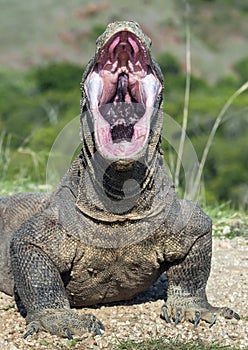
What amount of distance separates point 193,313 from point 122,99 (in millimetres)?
1366

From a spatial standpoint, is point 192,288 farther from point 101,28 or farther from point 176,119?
point 101,28

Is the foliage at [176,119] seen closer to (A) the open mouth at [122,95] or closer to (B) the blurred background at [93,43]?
(B) the blurred background at [93,43]

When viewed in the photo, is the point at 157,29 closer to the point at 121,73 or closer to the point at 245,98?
the point at 245,98

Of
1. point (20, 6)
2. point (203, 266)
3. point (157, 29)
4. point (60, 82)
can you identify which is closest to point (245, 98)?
point (60, 82)

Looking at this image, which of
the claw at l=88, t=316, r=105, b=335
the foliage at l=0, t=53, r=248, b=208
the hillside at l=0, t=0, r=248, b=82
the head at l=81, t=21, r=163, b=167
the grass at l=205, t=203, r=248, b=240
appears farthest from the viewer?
the hillside at l=0, t=0, r=248, b=82

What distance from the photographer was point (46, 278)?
14.7ft

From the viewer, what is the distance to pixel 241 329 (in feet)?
15.3

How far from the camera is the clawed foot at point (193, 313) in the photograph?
15.5 feet

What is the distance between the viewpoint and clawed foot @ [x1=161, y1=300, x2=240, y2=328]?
472 centimetres

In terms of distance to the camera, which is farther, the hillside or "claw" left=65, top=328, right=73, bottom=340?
the hillside

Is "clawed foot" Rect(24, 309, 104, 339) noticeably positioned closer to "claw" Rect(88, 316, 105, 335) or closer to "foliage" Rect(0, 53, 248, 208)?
"claw" Rect(88, 316, 105, 335)

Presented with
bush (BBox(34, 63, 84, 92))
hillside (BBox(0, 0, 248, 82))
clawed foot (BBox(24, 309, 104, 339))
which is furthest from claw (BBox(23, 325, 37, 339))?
hillside (BBox(0, 0, 248, 82))

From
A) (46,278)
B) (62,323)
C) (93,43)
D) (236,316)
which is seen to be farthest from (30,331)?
(93,43)

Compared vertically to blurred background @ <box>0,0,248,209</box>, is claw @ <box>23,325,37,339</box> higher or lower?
lower
